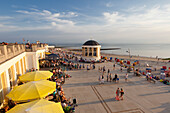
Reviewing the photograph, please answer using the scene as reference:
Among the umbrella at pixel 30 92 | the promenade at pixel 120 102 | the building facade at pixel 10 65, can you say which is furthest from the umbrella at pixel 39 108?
the building facade at pixel 10 65

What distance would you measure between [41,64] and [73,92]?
42.0 ft

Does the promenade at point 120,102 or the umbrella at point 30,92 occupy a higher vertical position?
the umbrella at point 30,92

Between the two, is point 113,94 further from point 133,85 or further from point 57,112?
point 57,112

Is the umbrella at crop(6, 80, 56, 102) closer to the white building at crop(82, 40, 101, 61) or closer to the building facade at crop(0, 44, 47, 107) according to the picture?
the building facade at crop(0, 44, 47, 107)

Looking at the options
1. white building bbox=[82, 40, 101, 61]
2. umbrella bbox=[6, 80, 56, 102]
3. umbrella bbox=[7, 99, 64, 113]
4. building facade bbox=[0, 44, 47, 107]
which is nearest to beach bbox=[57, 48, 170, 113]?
umbrella bbox=[6, 80, 56, 102]

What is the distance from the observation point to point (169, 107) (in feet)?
28.5

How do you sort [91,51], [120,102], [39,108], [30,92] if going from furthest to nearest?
[91,51]
[120,102]
[30,92]
[39,108]

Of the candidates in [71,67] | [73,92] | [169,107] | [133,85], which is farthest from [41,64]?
[169,107]

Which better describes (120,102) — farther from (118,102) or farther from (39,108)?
(39,108)

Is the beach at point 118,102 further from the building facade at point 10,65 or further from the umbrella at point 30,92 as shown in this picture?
the building facade at point 10,65

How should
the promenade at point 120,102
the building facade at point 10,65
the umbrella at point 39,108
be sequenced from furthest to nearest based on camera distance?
1. the promenade at point 120,102
2. the building facade at point 10,65
3. the umbrella at point 39,108

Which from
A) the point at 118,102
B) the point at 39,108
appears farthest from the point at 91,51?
the point at 39,108

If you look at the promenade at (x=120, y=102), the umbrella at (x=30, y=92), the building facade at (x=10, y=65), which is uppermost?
the building facade at (x=10, y=65)

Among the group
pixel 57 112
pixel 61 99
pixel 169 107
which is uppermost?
pixel 57 112
